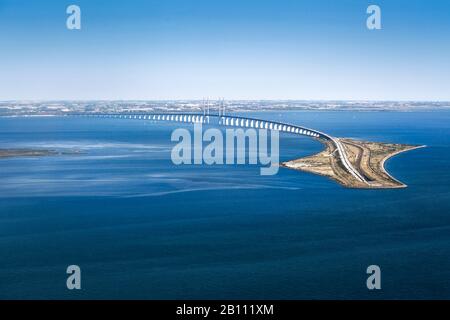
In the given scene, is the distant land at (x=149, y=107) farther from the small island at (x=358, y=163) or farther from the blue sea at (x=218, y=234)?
the blue sea at (x=218, y=234)

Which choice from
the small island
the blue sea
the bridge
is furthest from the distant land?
the blue sea

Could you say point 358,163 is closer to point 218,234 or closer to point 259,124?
point 218,234

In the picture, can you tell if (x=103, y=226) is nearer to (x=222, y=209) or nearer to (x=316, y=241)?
(x=222, y=209)

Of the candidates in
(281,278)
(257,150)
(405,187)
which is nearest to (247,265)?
(281,278)

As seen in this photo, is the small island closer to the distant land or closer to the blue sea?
the blue sea

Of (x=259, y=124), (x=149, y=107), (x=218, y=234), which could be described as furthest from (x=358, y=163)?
(x=149, y=107)

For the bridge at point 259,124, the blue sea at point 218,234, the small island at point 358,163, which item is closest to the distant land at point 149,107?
the bridge at point 259,124
